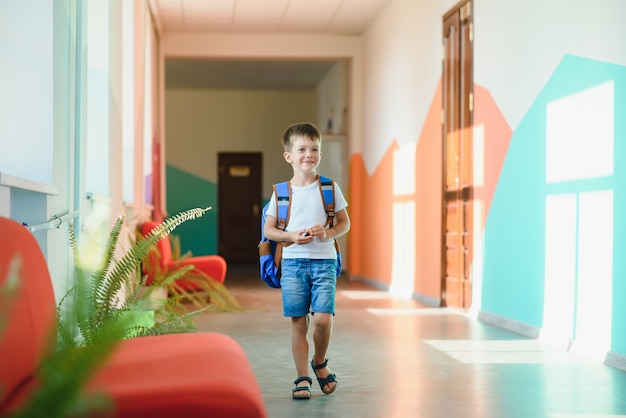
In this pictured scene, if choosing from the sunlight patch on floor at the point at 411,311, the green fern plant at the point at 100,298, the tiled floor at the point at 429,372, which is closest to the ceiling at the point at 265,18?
the sunlight patch on floor at the point at 411,311

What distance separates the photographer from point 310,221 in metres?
3.33

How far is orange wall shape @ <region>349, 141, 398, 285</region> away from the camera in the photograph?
9.29 meters

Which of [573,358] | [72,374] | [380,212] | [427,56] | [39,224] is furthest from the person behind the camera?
[380,212]

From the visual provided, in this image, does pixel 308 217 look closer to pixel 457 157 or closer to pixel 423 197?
pixel 457 157

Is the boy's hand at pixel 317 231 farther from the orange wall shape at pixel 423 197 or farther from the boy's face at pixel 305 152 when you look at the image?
the orange wall shape at pixel 423 197

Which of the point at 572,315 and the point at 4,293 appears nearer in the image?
the point at 4,293

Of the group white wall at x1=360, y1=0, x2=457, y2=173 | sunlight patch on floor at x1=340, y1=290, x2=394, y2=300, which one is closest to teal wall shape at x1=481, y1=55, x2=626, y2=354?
white wall at x1=360, y1=0, x2=457, y2=173

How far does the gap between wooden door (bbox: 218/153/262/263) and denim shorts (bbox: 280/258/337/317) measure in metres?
11.8

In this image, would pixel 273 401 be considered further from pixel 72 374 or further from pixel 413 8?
pixel 413 8

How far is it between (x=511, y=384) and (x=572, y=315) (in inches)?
50.2

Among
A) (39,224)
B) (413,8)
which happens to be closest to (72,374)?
(39,224)

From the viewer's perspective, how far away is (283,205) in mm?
3359

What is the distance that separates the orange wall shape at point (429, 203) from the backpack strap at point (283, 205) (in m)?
→ 4.06

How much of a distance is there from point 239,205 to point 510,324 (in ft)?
33.3
